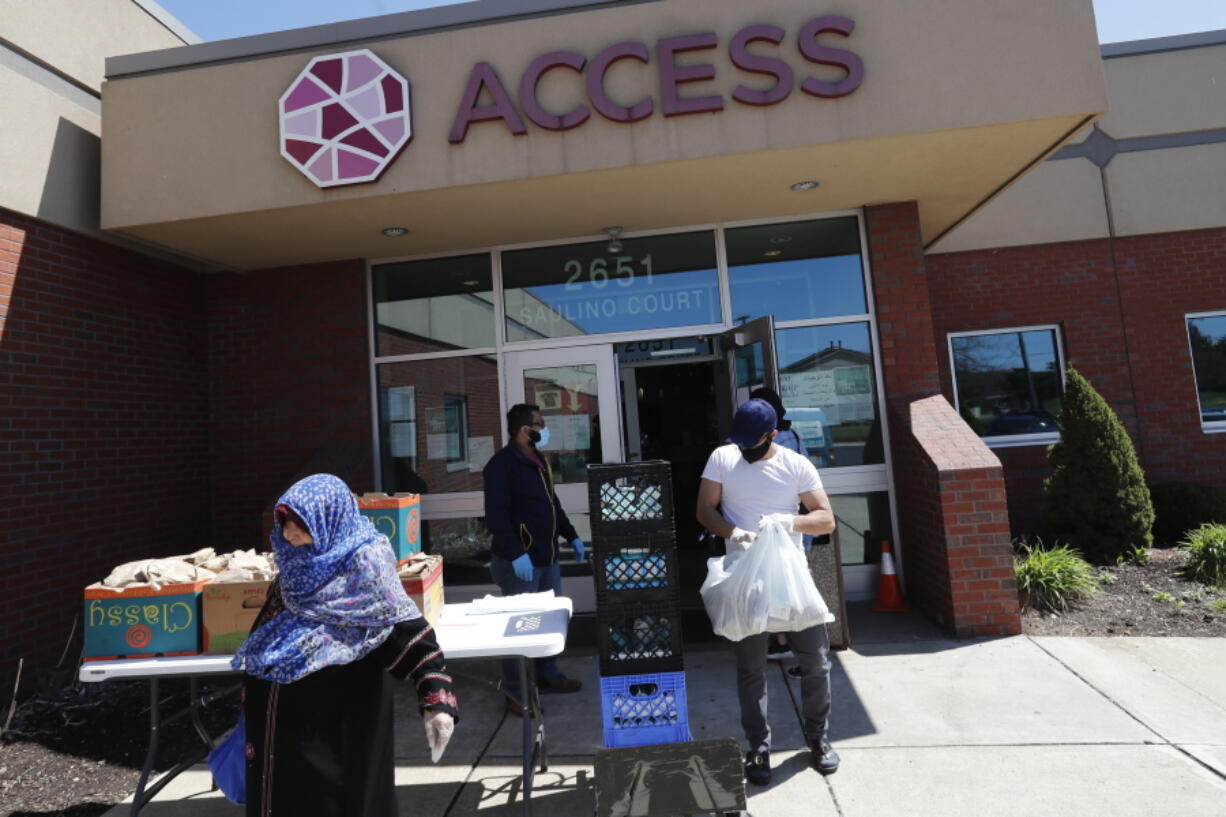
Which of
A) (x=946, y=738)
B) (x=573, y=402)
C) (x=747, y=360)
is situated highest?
(x=747, y=360)

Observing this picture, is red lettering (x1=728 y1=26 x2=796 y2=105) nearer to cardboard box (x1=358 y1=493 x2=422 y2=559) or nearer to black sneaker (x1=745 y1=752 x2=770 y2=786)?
cardboard box (x1=358 y1=493 x2=422 y2=559)

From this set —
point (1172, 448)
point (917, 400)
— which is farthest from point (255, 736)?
point (1172, 448)

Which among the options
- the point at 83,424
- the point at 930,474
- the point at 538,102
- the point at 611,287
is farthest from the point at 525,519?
the point at 83,424

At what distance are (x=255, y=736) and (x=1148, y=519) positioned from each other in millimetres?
7980

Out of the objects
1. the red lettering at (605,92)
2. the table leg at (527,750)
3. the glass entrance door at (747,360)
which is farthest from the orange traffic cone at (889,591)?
the red lettering at (605,92)

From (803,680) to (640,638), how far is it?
949mm

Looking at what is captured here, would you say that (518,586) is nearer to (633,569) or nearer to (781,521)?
(633,569)

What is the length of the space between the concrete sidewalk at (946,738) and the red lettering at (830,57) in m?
4.06

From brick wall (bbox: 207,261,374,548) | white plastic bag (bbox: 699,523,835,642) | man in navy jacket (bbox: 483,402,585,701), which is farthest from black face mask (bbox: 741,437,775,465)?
brick wall (bbox: 207,261,374,548)

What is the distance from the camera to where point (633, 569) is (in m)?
3.20

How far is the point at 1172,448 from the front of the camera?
812 centimetres

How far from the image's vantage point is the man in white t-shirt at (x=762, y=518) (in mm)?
3336

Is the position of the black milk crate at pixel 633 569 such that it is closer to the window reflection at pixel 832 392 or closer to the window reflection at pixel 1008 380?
the window reflection at pixel 832 392

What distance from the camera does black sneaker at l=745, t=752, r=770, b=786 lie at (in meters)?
3.33
